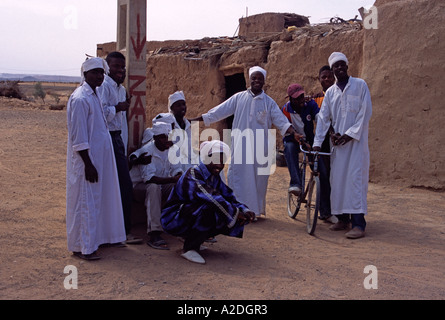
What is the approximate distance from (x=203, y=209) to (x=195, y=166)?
0.43 meters

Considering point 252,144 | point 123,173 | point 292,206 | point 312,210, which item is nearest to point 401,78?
point 292,206

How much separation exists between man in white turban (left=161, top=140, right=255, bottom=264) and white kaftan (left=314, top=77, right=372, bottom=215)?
165 centimetres

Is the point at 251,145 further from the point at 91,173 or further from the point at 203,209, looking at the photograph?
the point at 91,173

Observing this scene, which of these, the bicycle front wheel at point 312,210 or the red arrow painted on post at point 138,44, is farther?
the bicycle front wheel at point 312,210

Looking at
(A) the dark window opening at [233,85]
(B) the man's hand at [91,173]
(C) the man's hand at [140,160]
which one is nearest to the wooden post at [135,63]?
(C) the man's hand at [140,160]

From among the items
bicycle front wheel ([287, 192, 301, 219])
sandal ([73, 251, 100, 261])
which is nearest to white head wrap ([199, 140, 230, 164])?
sandal ([73, 251, 100, 261])

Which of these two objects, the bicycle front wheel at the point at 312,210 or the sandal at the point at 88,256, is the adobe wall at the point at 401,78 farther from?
the sandal at the point at 88,256

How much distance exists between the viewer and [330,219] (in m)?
6.34

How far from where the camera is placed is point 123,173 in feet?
16.4

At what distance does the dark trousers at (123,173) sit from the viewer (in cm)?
497

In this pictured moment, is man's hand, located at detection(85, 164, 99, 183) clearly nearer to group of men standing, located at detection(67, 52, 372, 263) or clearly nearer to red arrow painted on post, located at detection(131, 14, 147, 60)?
group of men standing, located at detection(67, 52, 372, 263)

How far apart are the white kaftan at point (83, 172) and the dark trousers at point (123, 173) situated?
29 centimetres

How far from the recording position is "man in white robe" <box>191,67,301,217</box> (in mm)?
6367
